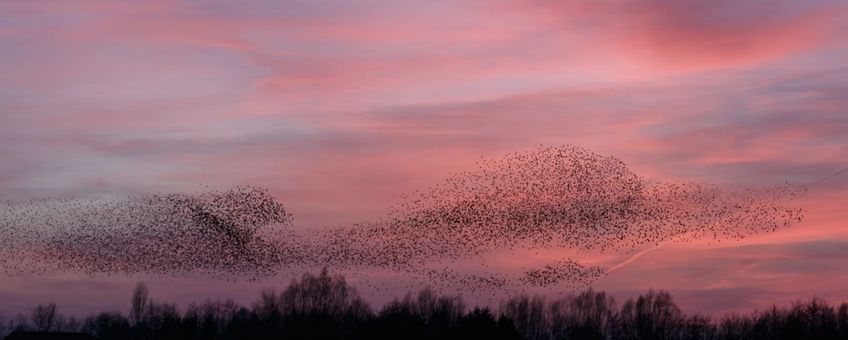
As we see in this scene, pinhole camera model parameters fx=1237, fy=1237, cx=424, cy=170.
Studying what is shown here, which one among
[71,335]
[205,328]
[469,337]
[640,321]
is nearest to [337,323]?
[205,328]

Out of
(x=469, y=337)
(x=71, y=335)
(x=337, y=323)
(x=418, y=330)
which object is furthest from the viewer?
(x=337, y=323)

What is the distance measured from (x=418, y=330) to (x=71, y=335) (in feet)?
210

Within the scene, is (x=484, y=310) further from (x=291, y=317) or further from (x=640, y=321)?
(x=640, y=321)

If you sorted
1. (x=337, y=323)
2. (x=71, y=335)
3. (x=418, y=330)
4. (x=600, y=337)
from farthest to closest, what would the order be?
(x=600, y=337) → (x=337, y=323) → (x=71, y=335) → (x=418, y=330)

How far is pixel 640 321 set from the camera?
618 feet

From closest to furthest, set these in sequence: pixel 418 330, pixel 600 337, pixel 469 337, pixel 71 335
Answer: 1. pixel 469 337
2. pixel 418 330
3. pixel 71 335
4. pixel 600 337

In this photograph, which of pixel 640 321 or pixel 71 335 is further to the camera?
pixel 640 321

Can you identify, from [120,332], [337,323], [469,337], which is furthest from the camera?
[120,332]

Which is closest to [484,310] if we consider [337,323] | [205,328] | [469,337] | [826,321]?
[469,337]

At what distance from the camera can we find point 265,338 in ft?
567

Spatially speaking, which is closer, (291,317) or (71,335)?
(71,335)

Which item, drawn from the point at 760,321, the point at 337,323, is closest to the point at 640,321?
the point at 760,321

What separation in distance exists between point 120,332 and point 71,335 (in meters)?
41.7

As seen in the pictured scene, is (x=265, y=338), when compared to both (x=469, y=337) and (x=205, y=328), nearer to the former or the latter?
(x=205, y=328)
